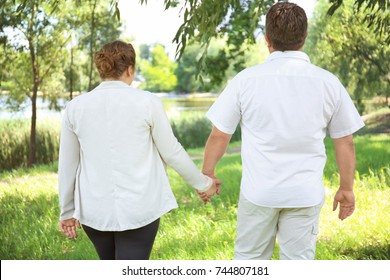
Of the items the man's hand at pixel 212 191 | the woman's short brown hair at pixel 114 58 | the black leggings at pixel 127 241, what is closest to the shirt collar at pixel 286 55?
the woman's short brown hair at pixel 114 58

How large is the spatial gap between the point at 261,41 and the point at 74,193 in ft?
21.3

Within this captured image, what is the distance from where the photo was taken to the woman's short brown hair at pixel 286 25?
6.14 ft

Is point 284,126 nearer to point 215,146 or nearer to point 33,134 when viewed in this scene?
point 215,146

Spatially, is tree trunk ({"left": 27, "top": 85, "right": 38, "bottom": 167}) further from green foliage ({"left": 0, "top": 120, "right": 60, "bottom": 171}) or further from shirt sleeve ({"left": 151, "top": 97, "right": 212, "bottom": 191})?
shirt sleeve ({"left": 151, "top": 97, "right": 212, "bottom": 191})

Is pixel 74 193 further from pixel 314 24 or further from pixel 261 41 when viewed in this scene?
pixel 261 41

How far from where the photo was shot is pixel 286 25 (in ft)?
6.15

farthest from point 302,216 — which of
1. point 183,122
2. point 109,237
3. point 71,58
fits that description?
point 183,122

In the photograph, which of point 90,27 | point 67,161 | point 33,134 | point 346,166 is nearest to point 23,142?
point 33,134

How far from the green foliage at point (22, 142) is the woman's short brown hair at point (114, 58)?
155 inches

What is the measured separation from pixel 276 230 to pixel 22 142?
419cm

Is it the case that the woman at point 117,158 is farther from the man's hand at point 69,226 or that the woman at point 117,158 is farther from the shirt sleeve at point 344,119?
the shirt sleeve at point 344,119

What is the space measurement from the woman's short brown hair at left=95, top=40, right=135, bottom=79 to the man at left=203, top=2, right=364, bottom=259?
1.21 feet

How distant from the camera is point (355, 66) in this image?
671 cm
